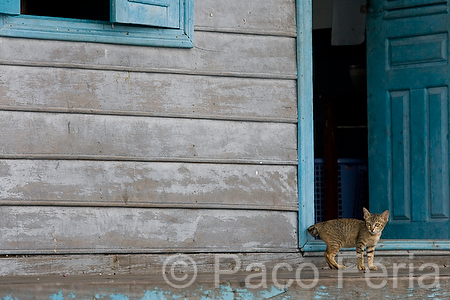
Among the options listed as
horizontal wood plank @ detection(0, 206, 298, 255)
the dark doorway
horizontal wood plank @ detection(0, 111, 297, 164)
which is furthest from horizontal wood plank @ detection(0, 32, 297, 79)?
the dark doorway

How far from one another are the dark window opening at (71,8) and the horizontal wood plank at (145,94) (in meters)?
1.36

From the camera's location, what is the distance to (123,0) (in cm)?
312

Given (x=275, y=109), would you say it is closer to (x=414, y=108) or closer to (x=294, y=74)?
(x=294, y=74)

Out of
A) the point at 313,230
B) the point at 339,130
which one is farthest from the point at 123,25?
the point at 339,130

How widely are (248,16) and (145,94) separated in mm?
841

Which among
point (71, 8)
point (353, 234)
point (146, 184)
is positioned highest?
point (71, 8)

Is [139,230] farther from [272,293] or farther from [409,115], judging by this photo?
[409,115]

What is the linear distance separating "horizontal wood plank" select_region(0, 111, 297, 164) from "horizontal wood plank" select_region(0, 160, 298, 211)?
6 cm

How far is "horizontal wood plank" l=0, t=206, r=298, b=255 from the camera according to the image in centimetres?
306

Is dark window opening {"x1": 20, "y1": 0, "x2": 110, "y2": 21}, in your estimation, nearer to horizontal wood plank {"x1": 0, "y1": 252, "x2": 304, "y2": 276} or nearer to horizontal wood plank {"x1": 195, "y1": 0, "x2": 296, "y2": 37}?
horizontal wood plank {"x1": 195, "y1": 0, "x2": 296, "y2": 37}

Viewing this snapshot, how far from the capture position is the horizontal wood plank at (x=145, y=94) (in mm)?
3090

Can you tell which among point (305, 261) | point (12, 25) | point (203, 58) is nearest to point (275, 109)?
point (203, 58)

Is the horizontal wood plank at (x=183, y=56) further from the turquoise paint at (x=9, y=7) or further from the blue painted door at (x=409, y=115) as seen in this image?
the blue painted door at (x=409, y=115)

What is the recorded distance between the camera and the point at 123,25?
10.6 ft
